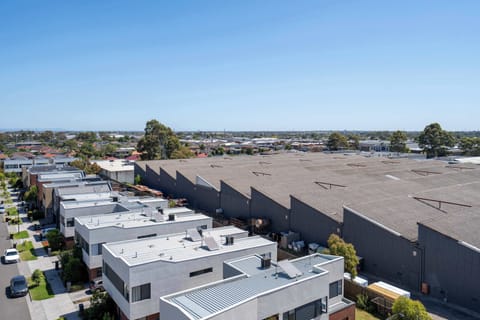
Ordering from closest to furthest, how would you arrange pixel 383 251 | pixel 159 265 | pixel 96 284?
pixel 159 265 < pixel 96 284 < pixel 383 251

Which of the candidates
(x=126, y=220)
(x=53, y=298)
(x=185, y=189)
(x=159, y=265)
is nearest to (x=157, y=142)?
(x=185, y=189)

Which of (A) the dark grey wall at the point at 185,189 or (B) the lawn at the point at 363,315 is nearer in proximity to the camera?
(B) the lawn at the point at 363,315

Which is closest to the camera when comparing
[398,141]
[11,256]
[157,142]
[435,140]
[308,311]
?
[308,311]

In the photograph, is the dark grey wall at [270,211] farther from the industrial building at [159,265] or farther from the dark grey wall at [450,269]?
the dark grey wall at [450,269]

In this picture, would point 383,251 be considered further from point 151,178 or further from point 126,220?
point 151,178

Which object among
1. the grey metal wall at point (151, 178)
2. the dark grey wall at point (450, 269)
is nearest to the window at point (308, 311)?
the dark grey wall at point (450, 269)

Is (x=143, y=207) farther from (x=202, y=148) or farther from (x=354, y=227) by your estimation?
(x=202, y=148)

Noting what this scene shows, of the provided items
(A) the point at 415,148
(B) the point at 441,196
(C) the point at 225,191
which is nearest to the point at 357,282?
(B) the point at 441,196
